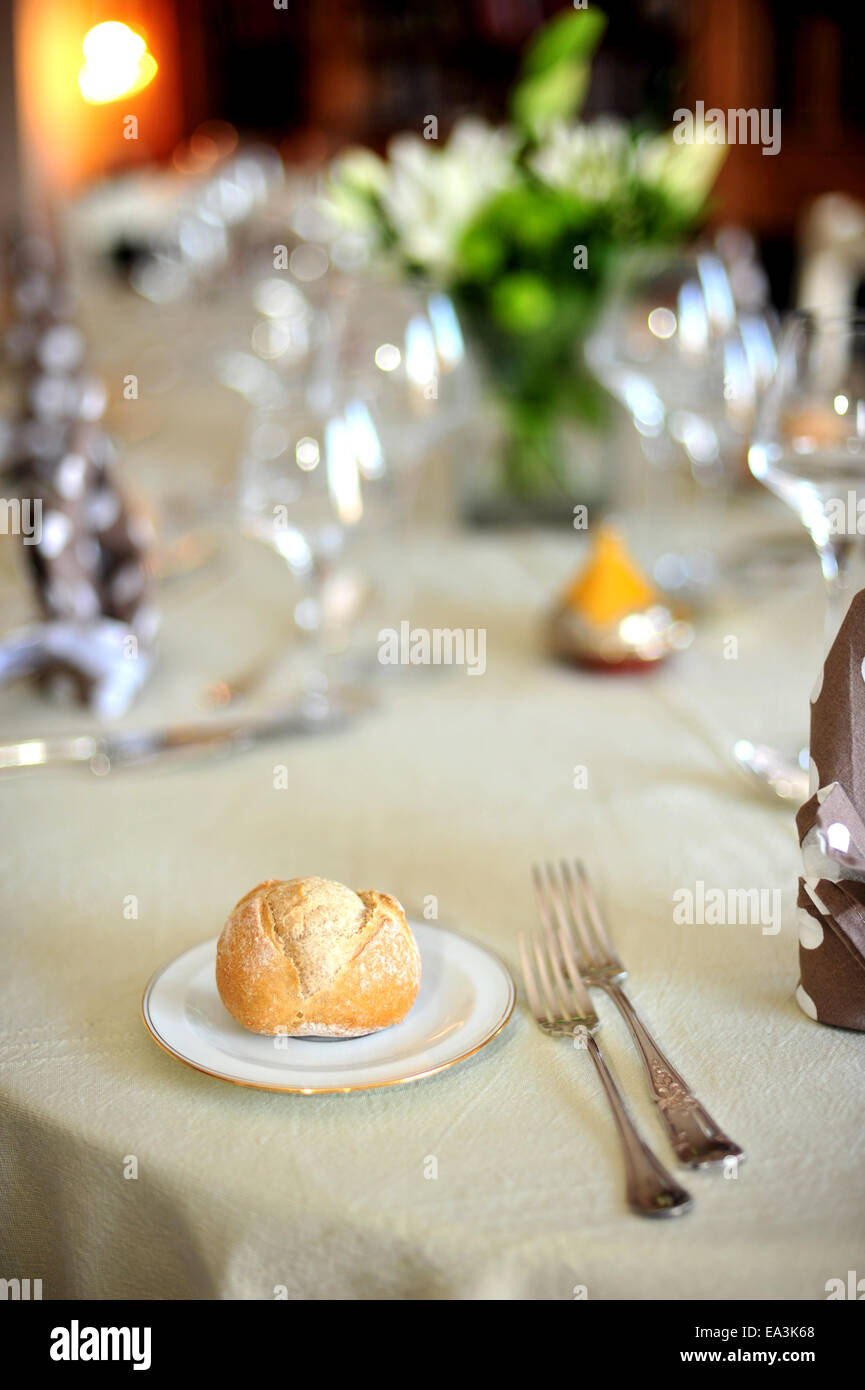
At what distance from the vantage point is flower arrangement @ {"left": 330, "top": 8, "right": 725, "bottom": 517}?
143cm

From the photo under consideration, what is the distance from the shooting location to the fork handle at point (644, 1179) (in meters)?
0.49

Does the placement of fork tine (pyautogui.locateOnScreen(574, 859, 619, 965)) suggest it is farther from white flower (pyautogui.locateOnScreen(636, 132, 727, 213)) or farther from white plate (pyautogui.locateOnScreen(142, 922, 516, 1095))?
white flower (pyautogui.locateOnScreen(636, 132, 727, 213))

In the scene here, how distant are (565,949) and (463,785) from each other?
274 mm

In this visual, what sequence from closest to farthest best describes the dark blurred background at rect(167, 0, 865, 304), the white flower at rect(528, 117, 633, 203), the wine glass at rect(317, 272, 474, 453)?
1. the wine glass at rect(317, 272, 474, 453)
2. the white flower at rect(528, 117, 633, 203)
3. the dark blurred background at rect(167, 0, 865, 304)

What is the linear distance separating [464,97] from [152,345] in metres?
4.52

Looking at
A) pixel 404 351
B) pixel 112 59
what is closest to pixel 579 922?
pixel 404 351

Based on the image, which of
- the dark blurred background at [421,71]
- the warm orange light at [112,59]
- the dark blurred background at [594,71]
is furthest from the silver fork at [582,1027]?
the dark blurred background at [594,71]

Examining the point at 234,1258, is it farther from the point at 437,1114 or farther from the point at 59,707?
the point at 59,707

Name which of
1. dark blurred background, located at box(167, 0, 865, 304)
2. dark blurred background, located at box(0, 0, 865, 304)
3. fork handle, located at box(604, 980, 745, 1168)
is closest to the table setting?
fork handle, located at box(604, 980, 745, 1168)

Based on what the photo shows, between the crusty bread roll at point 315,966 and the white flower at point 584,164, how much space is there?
1.06m

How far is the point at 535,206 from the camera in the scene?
4.68 feet

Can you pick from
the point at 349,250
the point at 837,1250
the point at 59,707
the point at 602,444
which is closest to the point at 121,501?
the point at 59,707

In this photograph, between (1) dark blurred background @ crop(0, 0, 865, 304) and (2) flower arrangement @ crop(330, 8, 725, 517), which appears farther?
(1) dark blurred background @ crop(0, 0, 865, 304)
